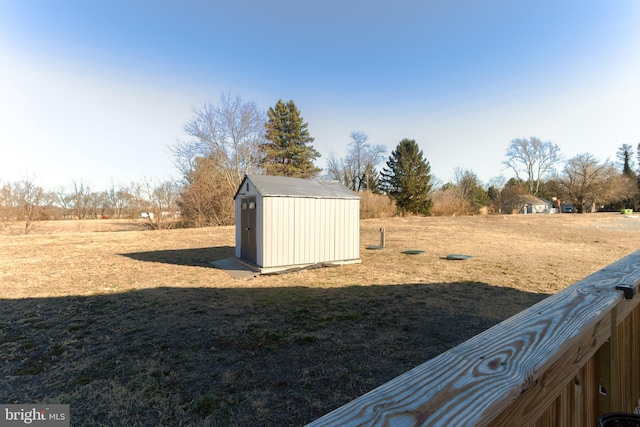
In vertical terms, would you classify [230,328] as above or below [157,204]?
below

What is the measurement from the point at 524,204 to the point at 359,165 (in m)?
22.6

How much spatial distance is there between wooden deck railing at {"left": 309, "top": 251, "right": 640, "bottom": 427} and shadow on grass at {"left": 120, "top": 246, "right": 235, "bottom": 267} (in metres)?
7.98

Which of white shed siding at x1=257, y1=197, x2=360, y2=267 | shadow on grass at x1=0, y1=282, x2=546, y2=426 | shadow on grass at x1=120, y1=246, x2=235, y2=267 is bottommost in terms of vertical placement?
shadow on grass at x1=0, y1=282, x2=546, y2=426

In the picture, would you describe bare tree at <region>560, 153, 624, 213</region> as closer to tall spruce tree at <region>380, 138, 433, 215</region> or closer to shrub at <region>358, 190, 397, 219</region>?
tall spruce tree at <region>380, 138, 433, 215</region>

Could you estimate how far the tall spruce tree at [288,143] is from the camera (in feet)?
89.7

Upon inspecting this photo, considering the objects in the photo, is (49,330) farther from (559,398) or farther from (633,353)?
(633,353)

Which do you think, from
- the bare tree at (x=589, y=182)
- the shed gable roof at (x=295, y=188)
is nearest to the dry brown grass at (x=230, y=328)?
the shed gable roof at (x=295, y=188)

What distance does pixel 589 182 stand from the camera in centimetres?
3059

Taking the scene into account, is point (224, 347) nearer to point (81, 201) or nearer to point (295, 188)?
point (295, 188)

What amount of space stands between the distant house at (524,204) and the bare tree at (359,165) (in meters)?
17.6

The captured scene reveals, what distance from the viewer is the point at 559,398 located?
984 mm

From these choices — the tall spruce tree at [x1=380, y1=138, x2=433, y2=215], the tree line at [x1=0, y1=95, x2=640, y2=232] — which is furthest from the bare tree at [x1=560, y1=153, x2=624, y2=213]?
the tall spruce tree at [x1=380, y1=138, x2=433, y2=215]

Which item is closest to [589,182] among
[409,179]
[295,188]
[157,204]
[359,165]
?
[409,179]

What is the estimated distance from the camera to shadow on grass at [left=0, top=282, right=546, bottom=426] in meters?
2.39
